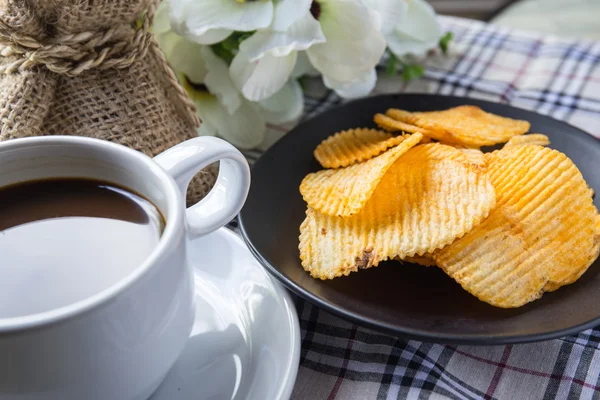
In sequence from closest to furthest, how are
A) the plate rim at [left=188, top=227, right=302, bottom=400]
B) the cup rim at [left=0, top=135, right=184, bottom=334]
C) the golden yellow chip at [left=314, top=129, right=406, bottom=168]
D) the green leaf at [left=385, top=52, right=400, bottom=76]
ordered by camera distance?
the cup rim at [left=0, top=135, right=184, bottom=334] → the plate rim at [left=188, top=227, right=302, bottom=400] → the golden yellow chip at [left=314, top=129, right=406, bottom=168] → the green leaf at [left=385, top=52, right=400, bottom=76]

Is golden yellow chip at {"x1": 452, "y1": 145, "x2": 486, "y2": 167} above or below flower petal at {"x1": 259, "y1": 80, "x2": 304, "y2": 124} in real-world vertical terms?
above

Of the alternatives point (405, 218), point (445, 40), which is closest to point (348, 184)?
point (405, 218)

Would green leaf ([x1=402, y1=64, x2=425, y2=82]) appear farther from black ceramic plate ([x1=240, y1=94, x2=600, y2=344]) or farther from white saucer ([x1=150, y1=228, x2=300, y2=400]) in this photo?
white saucer ([x1=150, y1=228, x2=300, y2=400])

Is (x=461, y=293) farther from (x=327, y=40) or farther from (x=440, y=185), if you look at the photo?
(x=327, y=40)

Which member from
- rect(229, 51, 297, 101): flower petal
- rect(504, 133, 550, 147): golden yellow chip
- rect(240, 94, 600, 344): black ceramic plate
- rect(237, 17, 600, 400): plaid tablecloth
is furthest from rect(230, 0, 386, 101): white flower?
rect(237, 17, 600, 400): plaid tablecloth

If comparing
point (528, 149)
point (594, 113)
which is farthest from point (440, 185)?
point (594, 113)

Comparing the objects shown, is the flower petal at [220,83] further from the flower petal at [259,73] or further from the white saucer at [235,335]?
the white saucer at [235,335]
